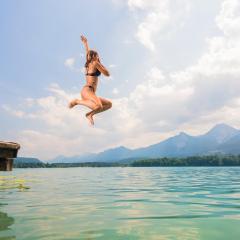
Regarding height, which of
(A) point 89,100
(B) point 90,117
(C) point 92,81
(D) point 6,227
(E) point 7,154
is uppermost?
(C) point 92,81

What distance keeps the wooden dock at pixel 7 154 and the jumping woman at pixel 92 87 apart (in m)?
2.68

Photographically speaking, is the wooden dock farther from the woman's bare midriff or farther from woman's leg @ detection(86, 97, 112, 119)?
the woman's bare midriff

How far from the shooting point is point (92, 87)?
10797 millimetres

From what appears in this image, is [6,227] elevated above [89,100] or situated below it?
below

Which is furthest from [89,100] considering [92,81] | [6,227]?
[6,227]

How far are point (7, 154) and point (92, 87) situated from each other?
340cm

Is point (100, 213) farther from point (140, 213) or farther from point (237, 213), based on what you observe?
point (237, 213)

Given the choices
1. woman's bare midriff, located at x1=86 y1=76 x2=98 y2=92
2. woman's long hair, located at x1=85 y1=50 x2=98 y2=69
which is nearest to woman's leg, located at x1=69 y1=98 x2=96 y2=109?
woman's bare midriff, located at x1=86 y1=76 x2=98 y2=92

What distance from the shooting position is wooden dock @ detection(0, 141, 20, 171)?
8385 mm

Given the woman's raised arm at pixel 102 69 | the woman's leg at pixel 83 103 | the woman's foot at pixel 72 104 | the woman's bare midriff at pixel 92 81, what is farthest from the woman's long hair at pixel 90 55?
the woman's foot at pixel 72 104

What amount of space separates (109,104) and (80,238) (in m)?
4.14

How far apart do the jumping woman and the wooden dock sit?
8.79 feet

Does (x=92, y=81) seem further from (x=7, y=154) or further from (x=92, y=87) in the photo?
(x=7, y=154)

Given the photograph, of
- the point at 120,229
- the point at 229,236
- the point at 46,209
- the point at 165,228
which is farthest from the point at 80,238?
the point at 46,209
